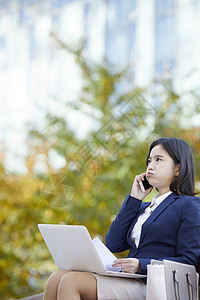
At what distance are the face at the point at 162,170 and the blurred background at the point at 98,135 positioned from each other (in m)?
2.16

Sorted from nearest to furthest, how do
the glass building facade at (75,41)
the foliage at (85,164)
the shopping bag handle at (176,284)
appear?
the shopping bag handle at (176,284) → the foliage at (85,164) → the glass building facade at (75,41)

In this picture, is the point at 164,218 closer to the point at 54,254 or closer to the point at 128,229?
the point at 128,229

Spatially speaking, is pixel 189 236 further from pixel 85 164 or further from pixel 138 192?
pixel 85 164

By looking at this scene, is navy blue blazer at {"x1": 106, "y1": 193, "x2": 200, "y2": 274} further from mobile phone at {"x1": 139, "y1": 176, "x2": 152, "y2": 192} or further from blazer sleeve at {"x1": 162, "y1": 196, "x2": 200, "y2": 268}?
mobile phone at {"x1": 139, "y1": 176, "x2": 152, "y2": 192}

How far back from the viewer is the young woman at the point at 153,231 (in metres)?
1.59

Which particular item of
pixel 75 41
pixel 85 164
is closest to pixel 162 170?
pixel 85 164

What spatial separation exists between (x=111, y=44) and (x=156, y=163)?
528cm

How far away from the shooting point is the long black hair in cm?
181

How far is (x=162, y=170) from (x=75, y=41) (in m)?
3.45

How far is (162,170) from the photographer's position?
1.84 m

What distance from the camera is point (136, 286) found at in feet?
5.42

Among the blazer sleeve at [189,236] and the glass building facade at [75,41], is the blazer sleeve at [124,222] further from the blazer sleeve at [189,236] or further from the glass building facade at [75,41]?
the glass building facade at [75,41]

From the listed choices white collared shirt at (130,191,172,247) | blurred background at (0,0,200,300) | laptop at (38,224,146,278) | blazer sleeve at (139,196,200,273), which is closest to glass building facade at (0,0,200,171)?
blurred background at (0,0,200,300)

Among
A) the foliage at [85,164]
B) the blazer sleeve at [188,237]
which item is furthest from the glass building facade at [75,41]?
the blazer sleeve at [188,237]
